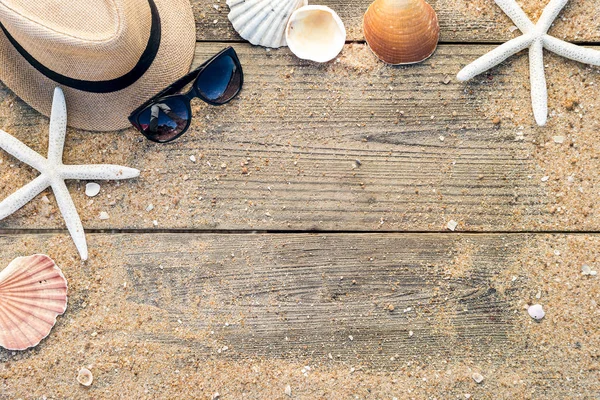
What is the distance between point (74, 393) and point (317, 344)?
23.5 inches

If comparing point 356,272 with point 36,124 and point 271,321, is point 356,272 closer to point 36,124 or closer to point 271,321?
point 271,321

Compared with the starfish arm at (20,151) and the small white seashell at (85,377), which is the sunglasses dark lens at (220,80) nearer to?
the starfish arm at (20,151)

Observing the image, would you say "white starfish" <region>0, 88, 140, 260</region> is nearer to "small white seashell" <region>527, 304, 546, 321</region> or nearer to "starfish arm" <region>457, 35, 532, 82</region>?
"starfish arm" <region>457, 35, 532, 82</region>

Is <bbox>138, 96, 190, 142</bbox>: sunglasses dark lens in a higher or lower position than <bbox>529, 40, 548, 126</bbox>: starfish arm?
lower

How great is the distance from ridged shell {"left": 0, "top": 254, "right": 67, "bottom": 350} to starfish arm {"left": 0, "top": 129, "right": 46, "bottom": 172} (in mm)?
217

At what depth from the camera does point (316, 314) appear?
1.06m

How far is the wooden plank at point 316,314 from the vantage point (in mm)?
1049

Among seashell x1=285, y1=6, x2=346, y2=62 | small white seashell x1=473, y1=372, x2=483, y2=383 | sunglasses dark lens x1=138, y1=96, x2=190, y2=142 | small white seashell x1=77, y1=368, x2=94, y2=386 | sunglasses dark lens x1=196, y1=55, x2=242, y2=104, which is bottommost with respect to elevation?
small white seashell x1=77, y1=368, x2=94, y2=386

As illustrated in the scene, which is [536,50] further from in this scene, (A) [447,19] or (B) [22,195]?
(B) [22,195]

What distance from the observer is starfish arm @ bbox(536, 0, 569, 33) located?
1.01 meters

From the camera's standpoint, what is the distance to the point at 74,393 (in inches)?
41.3

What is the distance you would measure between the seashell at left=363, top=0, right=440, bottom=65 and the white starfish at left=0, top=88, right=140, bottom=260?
65 centimetres

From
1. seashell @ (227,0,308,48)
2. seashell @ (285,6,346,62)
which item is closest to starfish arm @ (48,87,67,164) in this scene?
seashell @ (227,0,308,48)

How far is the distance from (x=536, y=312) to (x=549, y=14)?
0.70 m
